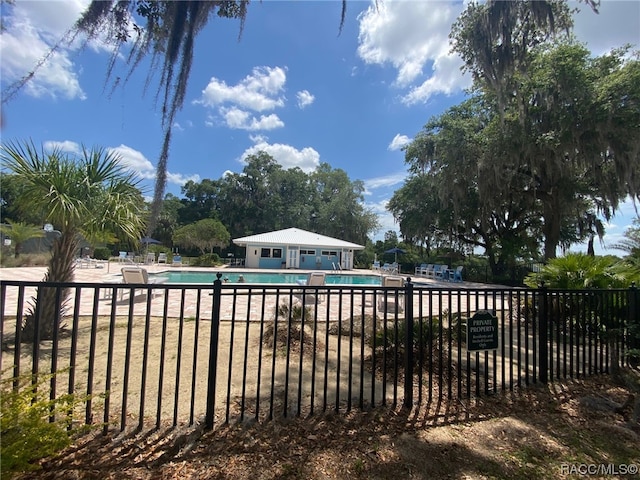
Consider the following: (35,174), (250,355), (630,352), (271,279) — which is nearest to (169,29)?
(35,174)

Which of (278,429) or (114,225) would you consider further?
(114,225)

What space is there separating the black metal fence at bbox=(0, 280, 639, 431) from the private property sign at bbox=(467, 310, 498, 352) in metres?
0.01

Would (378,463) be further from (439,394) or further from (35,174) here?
(35,174)

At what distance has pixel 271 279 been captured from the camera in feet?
54.4

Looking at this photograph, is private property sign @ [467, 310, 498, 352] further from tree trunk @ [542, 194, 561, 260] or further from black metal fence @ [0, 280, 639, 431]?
tree trunk @ [542, 194, 561, 260]

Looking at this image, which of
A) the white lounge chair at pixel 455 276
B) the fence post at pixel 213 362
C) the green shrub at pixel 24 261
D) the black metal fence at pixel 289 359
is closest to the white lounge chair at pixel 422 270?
the white lounge chair at pixel 455 276

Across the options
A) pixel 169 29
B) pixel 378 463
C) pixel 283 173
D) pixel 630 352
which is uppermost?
pixel 283 173

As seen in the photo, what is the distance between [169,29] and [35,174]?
2.72 metres

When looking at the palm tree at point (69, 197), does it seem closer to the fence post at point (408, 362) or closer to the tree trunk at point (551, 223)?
the fence post at point (408, 362)

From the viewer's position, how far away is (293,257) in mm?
24281

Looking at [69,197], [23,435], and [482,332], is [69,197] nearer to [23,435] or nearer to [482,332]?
[23,435]

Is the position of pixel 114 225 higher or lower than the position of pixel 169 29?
lower

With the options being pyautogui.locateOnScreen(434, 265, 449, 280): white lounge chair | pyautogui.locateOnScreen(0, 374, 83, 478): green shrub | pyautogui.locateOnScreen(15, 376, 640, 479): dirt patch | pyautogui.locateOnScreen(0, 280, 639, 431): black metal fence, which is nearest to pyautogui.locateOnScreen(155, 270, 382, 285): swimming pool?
pyautogui.locateOnScreen(434, 265, 449, 280): white lounge chair

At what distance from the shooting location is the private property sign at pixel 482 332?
129 inches
